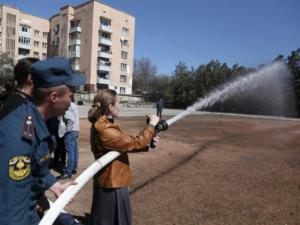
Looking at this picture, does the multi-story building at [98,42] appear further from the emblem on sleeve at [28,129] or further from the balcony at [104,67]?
the emblem on sleeve at [28,129]

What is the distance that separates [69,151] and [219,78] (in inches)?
1911

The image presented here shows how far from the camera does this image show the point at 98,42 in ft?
235

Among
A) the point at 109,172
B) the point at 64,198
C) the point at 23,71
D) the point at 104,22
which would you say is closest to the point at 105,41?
the point at 104,22

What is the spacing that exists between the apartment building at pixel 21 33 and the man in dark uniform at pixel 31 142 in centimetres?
7502

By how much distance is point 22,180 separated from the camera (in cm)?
173

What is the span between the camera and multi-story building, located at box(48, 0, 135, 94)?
7094 centimetres

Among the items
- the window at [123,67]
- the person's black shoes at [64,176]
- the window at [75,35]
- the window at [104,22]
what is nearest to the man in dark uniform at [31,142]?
the person's black shoes at [64,176]

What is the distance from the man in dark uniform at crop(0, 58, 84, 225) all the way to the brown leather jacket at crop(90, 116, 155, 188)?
1115mm

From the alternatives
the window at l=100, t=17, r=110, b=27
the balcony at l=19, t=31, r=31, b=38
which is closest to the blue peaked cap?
the window at l=100, t=17, r=110, b=27

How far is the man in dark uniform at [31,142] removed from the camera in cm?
168

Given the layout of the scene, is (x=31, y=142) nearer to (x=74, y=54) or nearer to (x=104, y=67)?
(x=104, y=67)

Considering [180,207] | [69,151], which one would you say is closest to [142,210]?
[180,207]

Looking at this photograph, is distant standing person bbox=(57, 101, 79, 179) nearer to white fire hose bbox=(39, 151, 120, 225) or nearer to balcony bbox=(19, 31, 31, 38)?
white fire hose bbox=(39, 151, 120, 225)

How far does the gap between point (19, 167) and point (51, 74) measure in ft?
1.78
